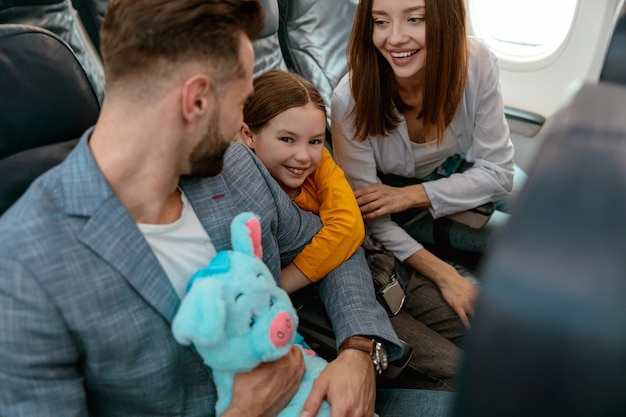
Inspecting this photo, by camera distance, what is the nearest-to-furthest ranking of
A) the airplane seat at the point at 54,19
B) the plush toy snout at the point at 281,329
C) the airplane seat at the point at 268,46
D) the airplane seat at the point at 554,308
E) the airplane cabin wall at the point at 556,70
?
the airplane seat at the point at 554,308 → the plush toy snout at the point at 281,329 → the airplane seat at the point at 54,19 → the airplane seat at the point at 268,46 → the airplane cabin wall at the point at 556,70

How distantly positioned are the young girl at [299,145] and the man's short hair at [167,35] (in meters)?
0.53

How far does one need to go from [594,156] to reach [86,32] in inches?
72.8

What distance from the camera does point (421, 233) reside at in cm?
203

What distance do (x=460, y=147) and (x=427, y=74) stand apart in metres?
0.34

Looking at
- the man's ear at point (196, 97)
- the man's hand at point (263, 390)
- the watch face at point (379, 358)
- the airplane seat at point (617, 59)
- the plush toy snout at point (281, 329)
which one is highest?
the airplane seat at point (617, 59)

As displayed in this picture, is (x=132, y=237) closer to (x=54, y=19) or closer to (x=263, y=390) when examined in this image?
(x=263, y=390)

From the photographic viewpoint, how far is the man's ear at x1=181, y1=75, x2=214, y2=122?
99 cm

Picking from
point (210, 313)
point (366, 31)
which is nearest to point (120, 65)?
point (210, 313)

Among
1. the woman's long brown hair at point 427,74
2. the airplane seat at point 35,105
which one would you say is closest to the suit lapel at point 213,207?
the airplane seat at point 35,105

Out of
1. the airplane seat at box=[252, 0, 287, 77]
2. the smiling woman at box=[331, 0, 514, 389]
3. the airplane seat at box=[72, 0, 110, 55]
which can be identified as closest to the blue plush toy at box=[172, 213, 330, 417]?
the smiling woman at box=[331, 0, 514, 389]

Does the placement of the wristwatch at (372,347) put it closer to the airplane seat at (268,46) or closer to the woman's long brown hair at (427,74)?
the woman's long brown hair at (427,74)

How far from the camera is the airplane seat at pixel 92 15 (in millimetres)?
1872

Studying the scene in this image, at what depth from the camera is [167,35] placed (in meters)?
0.97

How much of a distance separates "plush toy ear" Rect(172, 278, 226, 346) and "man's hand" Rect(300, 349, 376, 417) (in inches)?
14.0
